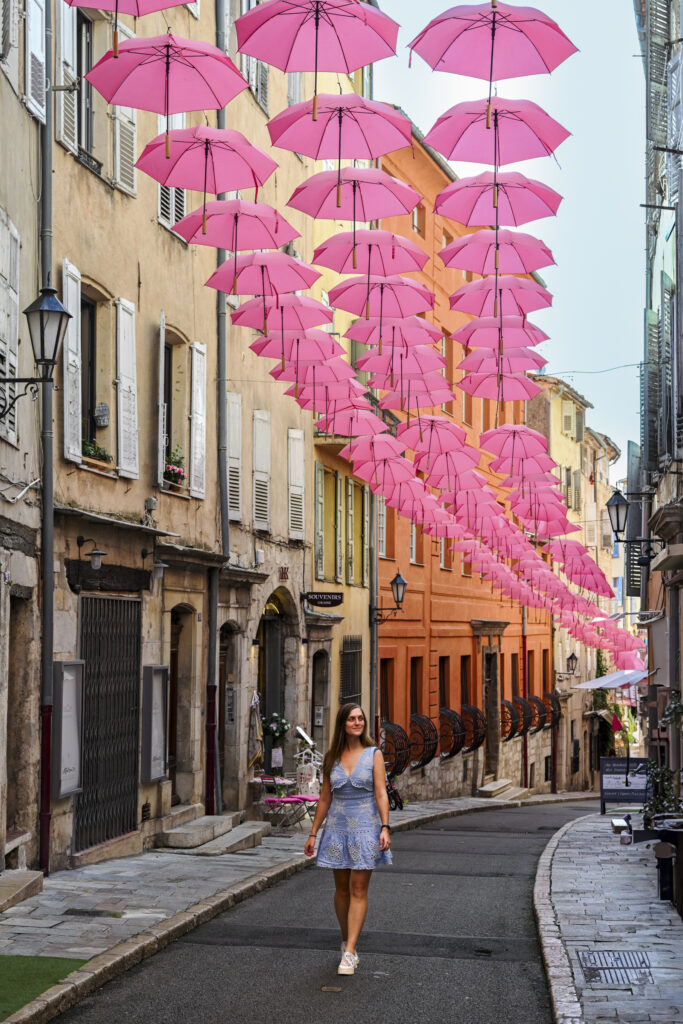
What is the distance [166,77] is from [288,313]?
5044mm

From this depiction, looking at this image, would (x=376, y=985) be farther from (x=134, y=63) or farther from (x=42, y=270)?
(x=42, y=270)

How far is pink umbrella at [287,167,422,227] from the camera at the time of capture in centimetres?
1137

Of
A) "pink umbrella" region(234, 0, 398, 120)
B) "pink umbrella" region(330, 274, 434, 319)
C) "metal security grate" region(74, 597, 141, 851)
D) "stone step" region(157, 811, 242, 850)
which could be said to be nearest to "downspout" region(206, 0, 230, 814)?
"stone step" region(157, 811, 242, 850)

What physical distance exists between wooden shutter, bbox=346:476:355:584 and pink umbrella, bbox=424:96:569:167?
17.8 metres

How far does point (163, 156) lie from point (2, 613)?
13.2 feet

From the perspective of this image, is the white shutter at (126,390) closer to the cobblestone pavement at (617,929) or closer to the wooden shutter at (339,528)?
the cobblestone pavement at (617,929)

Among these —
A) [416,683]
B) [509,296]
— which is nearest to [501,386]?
[509,296]

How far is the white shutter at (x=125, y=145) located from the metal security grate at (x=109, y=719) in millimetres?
4814

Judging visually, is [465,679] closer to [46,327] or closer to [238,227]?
[238,227]

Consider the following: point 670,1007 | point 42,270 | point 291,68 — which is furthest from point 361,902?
point 42,270

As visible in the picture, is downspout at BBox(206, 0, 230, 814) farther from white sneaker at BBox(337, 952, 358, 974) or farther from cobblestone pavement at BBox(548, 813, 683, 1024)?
white sneaker at BBox(337, 952, 358, 974)

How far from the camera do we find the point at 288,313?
46.4 ft

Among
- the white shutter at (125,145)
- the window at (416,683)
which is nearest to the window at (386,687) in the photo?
the window at (416,683)

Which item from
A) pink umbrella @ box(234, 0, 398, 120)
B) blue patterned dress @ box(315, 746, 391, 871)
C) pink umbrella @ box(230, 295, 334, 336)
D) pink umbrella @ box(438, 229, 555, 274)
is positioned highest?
pink umbrella @ box(234, 0, 398, 120)
